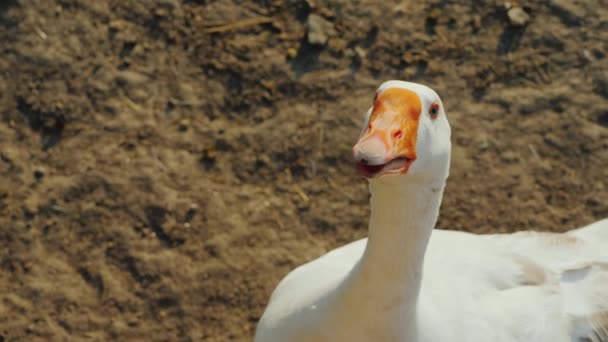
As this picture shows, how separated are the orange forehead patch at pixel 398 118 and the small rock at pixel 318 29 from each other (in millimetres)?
1995

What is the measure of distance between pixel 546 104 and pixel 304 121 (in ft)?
3.72

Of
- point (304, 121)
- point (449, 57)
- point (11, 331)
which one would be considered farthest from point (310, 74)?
point (11, 331)

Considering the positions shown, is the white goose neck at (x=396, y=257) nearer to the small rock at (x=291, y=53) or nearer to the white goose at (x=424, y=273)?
the white goose at (x=424, y=273)

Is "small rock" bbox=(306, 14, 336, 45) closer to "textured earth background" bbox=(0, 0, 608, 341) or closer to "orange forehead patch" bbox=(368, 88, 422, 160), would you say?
"textured earth background" bbox=(0, 0, 608, 341)

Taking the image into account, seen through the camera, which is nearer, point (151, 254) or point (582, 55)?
point (151, 254)

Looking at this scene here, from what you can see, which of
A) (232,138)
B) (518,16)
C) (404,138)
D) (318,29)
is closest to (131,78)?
(232,138)

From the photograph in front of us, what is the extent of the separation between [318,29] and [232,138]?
0.69 meters

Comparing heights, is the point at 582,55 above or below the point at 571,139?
above

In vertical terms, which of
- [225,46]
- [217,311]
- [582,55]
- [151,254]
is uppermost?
[225,46]

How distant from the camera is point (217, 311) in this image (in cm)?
347

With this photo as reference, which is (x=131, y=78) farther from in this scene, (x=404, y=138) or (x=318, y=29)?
(x=404, y=138)

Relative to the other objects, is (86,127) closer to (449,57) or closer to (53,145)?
(53,145)

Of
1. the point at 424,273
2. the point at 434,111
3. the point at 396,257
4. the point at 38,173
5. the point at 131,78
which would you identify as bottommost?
the point at 424,273

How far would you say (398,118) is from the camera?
1.97m
